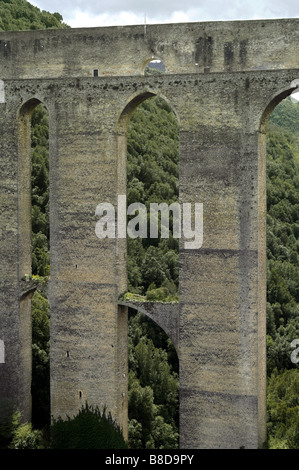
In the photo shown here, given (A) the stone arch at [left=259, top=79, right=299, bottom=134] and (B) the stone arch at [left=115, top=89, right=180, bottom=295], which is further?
(B) the stone arch at [left=115, top=89, right=180, bottom=295]

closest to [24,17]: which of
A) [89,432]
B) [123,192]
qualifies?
[123,192]

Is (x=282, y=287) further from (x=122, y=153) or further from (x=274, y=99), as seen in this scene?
(x=274, y=99)

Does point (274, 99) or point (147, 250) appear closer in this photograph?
point (274, 99)

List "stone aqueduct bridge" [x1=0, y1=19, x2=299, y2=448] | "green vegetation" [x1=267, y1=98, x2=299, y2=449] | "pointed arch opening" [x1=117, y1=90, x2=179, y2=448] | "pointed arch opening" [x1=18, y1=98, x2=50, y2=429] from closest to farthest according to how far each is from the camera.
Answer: "stone aqueduct bridge" [x1=0, y1=19, x2=299, y2=448]
"pointed arch opening" [x1=117, y1=90, x2=179, y2=448]
"pointed arch opening" [x1=18, y1=98, x2=50, y2=429]
"green vegetation" [x1=267, y1=98, x2=299, y2=449]

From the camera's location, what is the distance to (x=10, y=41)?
20203mm

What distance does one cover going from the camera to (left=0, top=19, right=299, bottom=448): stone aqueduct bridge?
1750 centimetres

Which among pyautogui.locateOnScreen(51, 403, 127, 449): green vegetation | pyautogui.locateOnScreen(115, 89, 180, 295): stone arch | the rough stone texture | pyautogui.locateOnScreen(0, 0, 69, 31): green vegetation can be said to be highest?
pyautogui.locateOnScreen(0, 0, 69, 31): green vegetation

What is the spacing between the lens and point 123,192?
18891 mm

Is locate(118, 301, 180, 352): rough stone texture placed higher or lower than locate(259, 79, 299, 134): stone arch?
lower

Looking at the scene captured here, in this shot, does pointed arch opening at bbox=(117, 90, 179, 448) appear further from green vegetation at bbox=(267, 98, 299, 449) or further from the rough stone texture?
green vegetation at bbox=(267, 98, 299, 449)

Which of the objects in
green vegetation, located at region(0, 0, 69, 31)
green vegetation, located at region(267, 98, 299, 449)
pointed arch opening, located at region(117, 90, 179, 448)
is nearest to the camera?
pointed arch opening, located at region(117, 90, 179, 448)

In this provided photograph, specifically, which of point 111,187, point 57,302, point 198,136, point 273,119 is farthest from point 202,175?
point 273,119

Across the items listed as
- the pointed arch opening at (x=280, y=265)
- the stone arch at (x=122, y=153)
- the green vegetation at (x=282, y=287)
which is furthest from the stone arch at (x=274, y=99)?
the green vegetation at (x=282, y=287)

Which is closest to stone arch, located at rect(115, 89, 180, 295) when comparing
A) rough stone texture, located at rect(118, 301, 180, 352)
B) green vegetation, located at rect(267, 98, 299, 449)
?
rough stone texture, located at rect(118, 301, 180, 352)
